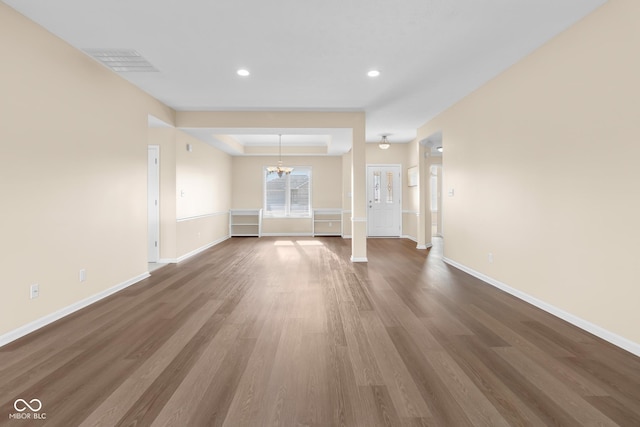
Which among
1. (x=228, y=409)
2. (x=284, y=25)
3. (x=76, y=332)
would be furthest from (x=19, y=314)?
(x=284, y=25)

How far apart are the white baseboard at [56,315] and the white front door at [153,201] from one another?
61.0 inches

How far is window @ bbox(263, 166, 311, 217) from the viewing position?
975 cm

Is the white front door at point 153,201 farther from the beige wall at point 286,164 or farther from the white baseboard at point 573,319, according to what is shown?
the white baseboard at point 573,319

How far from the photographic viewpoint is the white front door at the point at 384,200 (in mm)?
8953

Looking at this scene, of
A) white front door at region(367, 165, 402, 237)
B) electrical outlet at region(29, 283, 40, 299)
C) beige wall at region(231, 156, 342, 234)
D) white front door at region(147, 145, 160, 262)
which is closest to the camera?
electrical outlet at region(29, 283, 40, 299)

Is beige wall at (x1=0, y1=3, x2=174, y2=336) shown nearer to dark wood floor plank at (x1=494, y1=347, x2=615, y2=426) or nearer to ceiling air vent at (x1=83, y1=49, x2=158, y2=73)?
ceiling air vent at (x1=83, y1=49, x2=158, y2=73)

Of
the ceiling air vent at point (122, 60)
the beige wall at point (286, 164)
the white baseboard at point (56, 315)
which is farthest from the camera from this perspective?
the beige wall at point (286, 164)

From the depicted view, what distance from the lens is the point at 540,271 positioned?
3260mm

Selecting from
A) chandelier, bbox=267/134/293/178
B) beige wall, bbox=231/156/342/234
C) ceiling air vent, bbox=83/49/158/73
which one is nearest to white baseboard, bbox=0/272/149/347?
ceiling air vent, bbox=83/49/158/73

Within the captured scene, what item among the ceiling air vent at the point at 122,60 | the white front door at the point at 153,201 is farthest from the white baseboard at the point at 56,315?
the ceiling air vent at the point at 122,60

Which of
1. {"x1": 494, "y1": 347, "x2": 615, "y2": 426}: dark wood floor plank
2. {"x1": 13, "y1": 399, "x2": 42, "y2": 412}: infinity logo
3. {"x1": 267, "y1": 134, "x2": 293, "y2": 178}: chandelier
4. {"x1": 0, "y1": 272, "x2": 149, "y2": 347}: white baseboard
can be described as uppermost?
{"x1": 267, "y1": 134, "x2": 293, "y2": 178}: chandelier

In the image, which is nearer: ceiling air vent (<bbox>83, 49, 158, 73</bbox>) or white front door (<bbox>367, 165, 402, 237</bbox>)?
ceiling air vent (<bbox>83, 49, 158, 73</bbox>)

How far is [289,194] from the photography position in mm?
9781

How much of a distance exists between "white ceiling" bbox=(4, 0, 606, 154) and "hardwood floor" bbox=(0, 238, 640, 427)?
2.75 meters
